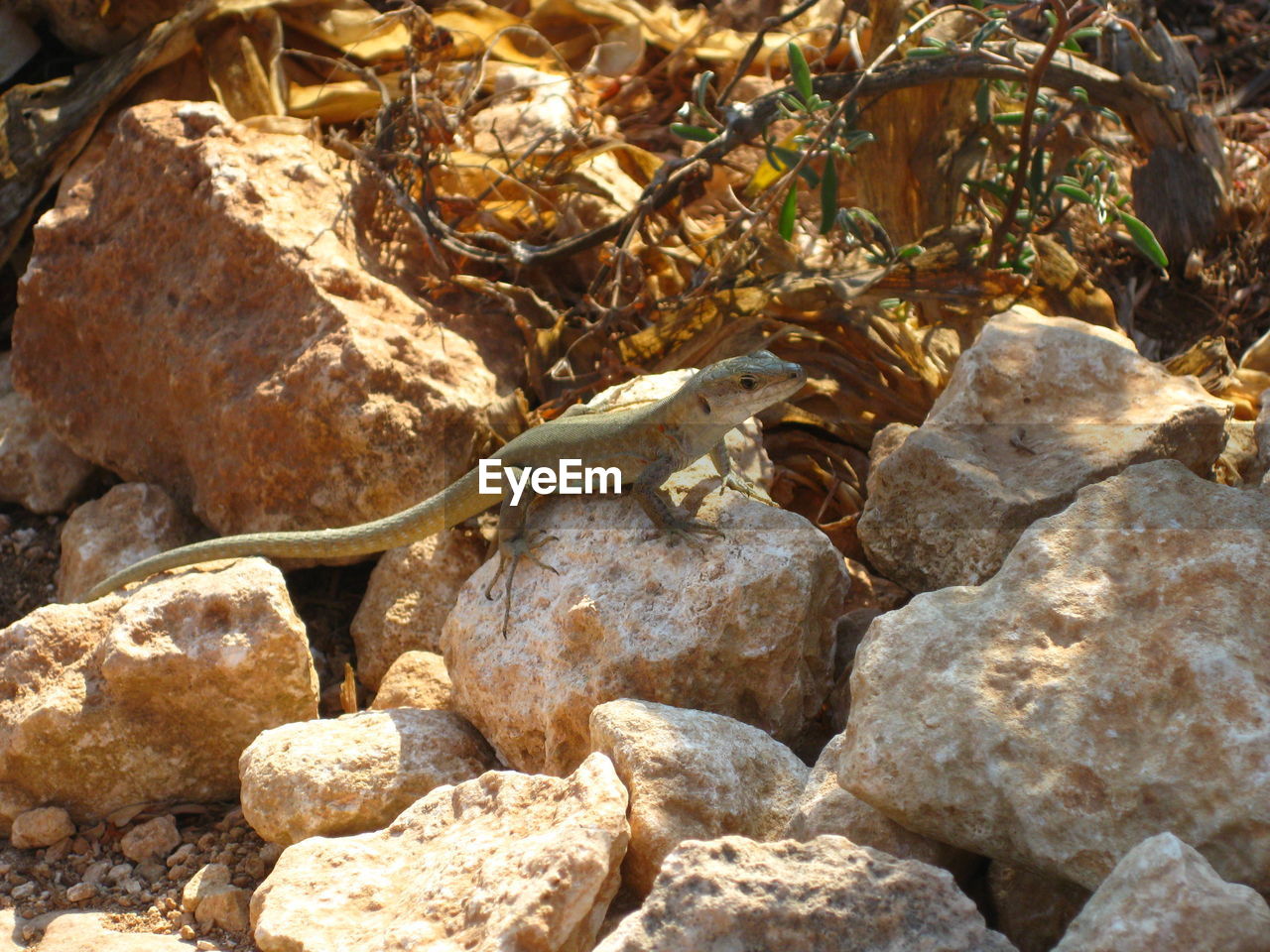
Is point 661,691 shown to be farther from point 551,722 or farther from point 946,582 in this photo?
point 946,582

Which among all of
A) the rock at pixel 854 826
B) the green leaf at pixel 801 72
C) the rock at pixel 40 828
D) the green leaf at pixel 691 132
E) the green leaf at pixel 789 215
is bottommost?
the rock at pixel 40 828

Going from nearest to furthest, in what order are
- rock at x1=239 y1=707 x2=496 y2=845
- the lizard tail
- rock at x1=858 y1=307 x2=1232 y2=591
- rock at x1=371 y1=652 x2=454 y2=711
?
rock at x1=239 y1=707 x2=496 y2=845
rock at x1=858 y1=307 x2=1232 y2=591
rock at x1=371 y1=652 x2=454 y2=711
the lizard tail

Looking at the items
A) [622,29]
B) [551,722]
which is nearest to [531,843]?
[551,722]

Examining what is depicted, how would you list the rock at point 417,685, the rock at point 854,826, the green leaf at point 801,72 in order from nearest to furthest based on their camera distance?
the rock at point 854,826 < the rock at point 417,685 < the green leaf at point 801,72

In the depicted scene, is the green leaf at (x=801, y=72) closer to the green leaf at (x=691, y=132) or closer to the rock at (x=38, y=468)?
the green leaf at (x=691, y=132)

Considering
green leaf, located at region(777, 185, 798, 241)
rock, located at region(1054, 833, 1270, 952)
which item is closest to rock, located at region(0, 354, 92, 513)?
green leaf, located at region(777, 185, 798, 241)

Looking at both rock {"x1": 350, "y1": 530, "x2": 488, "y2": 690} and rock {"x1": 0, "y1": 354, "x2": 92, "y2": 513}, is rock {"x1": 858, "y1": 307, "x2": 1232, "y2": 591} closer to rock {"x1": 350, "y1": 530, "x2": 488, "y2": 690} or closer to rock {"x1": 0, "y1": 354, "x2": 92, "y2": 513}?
rock {"x1": 350, "y1": 530, "x2": 488, "y2": 690}

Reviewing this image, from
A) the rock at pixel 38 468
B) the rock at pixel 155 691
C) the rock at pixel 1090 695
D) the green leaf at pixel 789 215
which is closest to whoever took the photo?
the rock at pixel 1090 695

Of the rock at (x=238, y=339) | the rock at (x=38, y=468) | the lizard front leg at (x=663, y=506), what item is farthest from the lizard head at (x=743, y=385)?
the rock at (x=38, y=468)
